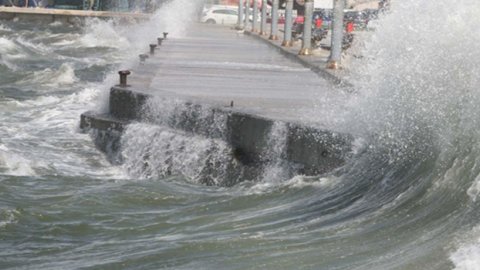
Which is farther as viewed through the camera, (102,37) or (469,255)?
(102,37)

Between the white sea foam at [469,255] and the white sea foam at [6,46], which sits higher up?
the white sea foam at [469,255]

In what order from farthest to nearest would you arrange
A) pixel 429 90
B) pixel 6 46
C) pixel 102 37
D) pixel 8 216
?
pixel 102 37 → pixel 6 46 → pixel 8 216 → pixel 429 90

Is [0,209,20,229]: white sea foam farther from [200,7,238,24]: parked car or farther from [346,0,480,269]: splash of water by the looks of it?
[200,7,238,24]: parked car

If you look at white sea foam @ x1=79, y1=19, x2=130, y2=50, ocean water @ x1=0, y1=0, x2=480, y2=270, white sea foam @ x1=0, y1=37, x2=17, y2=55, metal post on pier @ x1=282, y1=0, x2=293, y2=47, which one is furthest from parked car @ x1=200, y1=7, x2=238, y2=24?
ocean water @ x1=0, y1=0, x2=480, y2=270

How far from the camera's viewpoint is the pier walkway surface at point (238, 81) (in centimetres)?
1207

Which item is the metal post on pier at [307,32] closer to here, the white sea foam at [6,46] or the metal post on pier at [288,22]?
the metal post on pier at [288,22]

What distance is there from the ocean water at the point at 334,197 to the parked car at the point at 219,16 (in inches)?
1673

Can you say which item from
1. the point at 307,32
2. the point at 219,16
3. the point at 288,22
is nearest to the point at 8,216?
the point at 307,32

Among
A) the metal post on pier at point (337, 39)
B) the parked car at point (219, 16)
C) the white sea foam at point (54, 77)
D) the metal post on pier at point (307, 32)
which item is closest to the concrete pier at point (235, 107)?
the metal post on pier at point (337, 39)

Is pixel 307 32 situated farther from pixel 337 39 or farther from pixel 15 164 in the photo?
pixel 15 164

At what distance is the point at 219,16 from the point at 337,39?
3742cm

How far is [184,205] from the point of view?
29.9 ft

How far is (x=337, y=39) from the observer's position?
17688mm

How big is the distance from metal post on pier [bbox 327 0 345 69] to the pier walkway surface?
361 millimetres
